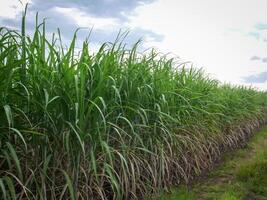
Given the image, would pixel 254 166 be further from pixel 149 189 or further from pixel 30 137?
pixel 30 137

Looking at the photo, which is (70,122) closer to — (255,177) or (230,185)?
(230,185)

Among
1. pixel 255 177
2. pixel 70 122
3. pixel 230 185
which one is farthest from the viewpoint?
pixel 255 177

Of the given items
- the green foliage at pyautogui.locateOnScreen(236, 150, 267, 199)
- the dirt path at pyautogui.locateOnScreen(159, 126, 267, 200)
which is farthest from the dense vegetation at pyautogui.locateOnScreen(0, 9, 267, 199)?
the green foliage at pyautogui.locateOnScreen(236, 150, 267, 199)

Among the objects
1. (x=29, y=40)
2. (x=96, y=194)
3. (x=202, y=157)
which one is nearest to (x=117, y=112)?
(x=96, y=194)

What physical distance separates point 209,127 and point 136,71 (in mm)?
1831

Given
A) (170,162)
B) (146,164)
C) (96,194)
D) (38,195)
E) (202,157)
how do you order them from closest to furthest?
(38,195), (96,194), (146,164), (170,162), (202,157)

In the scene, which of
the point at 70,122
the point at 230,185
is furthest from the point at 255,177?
the point at 70,122

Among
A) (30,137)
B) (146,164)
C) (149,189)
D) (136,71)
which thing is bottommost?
(149,189)

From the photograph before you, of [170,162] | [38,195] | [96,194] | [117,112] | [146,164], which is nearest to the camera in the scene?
[38,195]

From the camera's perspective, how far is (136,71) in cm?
332

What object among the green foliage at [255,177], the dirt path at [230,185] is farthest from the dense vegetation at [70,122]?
the green foliage at [255,177]

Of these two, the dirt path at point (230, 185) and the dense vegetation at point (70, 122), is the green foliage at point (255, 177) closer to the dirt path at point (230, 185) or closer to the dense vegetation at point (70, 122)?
the dirt path at point (230, 185)

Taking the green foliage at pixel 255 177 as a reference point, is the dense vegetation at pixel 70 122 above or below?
above

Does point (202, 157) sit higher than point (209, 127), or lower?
lower
